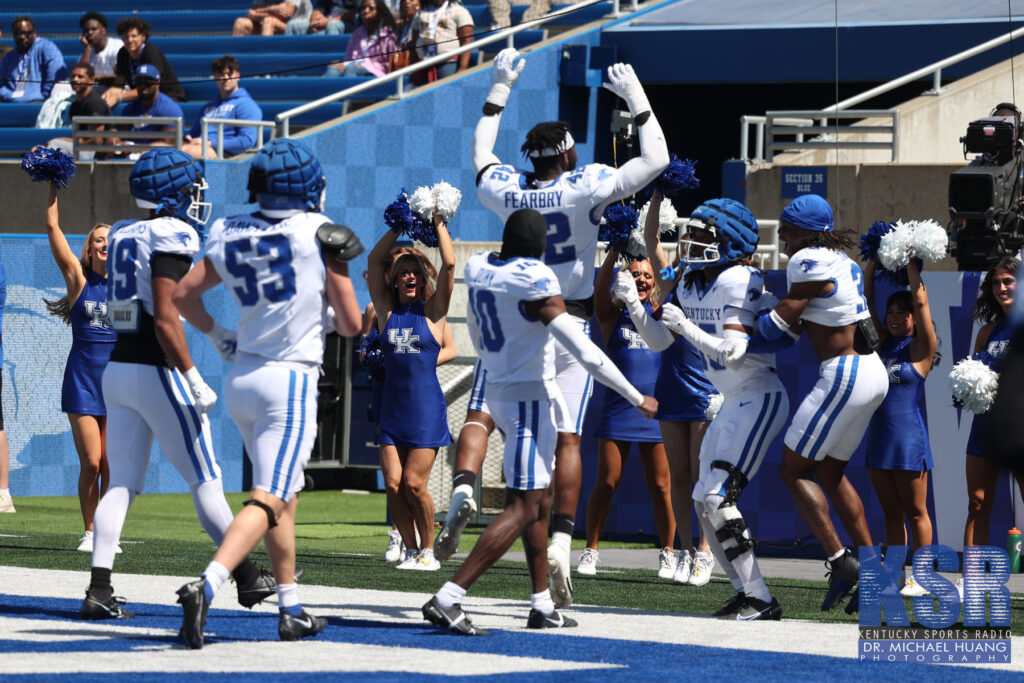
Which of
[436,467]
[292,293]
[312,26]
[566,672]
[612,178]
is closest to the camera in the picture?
[566,672]

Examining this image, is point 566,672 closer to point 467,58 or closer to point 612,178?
point 612,178

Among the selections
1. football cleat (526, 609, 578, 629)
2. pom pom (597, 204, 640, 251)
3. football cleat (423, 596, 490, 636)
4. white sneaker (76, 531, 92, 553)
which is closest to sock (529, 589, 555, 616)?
football cleat (526, 609, 578, 629)

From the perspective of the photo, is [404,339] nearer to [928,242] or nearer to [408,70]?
[928,242]

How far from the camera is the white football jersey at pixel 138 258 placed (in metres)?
6.93

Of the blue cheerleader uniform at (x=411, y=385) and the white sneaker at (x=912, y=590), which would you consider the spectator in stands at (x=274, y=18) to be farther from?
the white sneaker at (x=912, y=590)

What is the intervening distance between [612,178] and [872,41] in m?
12.2

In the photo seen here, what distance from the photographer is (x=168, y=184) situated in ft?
23.5

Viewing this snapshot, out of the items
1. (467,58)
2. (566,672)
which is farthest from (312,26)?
(566,672)

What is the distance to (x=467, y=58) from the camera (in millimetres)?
19078

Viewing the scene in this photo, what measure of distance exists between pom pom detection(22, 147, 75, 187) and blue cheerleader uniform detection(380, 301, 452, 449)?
2.11 meters

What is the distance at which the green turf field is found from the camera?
867 cm

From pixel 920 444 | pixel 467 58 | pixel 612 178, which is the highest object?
pixel 467 58

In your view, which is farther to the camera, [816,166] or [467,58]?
[467,58]

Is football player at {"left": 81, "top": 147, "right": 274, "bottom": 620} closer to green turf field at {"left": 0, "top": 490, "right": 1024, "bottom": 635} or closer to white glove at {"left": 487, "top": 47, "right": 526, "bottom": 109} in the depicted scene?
green turf field at {"left": 0, "top": 490, "right": 1024, "bottom": 635}
